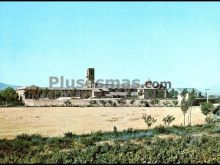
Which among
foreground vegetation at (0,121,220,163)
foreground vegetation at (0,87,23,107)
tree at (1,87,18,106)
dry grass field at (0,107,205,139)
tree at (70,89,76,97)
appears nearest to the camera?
foreground vegetation at (0,121,220,163)

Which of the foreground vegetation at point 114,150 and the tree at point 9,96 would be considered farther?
the tree at point 9,96

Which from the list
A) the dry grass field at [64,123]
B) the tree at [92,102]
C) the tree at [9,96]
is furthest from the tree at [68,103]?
the dry grass field at [64,123]

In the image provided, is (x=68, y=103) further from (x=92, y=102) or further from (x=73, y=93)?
(x=73, y=93)

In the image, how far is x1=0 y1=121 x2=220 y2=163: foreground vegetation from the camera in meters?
23.0

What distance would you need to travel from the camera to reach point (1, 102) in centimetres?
9712

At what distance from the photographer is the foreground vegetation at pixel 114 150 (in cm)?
2295

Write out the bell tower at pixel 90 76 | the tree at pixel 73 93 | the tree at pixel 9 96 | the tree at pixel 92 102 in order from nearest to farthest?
1. the tree at pixel 92 102
2. the tree at pixel 9 96
3. the tree at pixel 73 93
4. the bell tower at pixel 90 76

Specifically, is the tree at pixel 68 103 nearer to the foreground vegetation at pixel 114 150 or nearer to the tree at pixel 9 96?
the tree at pixel 9 96

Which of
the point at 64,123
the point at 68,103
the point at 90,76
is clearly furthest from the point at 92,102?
the point at 90,76

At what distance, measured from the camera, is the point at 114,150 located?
2598cm

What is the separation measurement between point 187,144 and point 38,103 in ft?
230

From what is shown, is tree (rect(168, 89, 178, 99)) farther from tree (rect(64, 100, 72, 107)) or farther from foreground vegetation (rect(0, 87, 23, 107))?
foreground vegetation (rect(0, 87, 23, 107))

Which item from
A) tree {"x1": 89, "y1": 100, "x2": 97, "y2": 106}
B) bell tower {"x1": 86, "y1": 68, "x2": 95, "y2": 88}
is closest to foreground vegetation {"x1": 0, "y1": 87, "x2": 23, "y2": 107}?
tree {"x1": 89, "y1": 100, "x2": 97, "y2": 106}

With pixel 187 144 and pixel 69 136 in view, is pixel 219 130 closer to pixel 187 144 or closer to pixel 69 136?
pixel 187 144
